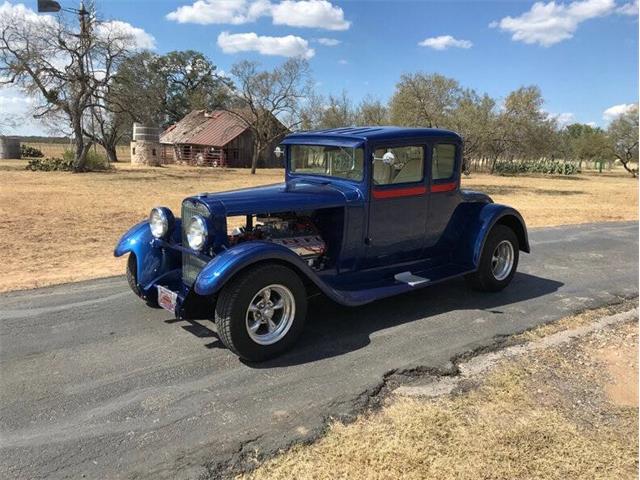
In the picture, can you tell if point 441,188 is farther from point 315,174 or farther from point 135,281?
point 135,281

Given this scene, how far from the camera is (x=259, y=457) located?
287cm

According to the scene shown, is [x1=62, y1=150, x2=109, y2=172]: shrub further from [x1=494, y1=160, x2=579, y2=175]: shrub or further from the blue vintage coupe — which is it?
[x1=494, y1=160, x2=579, y2=175]: shrub

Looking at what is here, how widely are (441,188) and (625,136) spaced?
57.6m

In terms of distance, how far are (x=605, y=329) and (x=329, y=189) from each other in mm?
3103

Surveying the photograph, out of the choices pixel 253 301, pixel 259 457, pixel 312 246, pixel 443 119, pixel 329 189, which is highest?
pixel 443 119

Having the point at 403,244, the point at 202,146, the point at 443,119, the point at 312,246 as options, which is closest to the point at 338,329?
the point at 312,246

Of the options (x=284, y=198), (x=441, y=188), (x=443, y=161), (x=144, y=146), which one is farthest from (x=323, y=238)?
(x=144, y=146)

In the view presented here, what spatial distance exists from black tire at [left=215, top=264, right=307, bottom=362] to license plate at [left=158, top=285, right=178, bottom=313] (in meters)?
0.46

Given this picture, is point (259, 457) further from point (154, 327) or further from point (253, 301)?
point (154, 327)

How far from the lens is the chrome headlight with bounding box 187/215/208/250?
4.15 m

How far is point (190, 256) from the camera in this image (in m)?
4.46

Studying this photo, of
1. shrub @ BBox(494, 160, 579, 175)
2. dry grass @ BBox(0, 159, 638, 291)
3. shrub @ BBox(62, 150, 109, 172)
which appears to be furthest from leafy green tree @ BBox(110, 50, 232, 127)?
dry grass @ BBox(0, 159, 638, 291)

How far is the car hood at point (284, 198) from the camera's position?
4246 mm

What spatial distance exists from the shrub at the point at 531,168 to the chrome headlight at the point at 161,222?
48.2 metres
